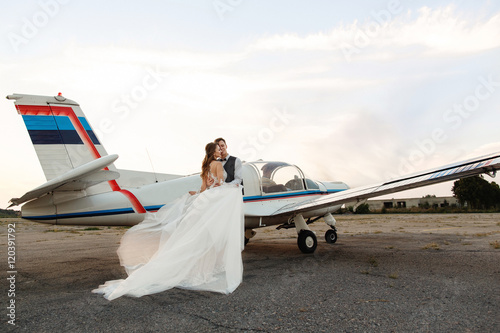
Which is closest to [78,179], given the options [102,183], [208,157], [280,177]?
[102,183]

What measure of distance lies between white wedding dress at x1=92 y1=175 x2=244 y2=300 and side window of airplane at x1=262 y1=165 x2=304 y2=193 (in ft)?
9.23

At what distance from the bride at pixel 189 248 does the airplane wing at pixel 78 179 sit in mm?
1264

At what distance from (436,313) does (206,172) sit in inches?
178

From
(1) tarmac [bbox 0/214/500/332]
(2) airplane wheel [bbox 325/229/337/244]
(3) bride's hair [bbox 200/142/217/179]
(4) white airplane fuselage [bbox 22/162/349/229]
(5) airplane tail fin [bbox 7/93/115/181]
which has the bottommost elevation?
(1) tarmac [bbox 0/214/500/332]

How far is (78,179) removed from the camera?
21.1ft

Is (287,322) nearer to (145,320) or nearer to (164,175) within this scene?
(145,320)

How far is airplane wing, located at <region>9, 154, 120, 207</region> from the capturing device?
560 cm

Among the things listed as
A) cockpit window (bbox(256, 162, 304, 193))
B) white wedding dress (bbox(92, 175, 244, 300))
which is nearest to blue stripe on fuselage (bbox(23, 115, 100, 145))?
white wedding dress (bbox(92, 175, 244, 300))

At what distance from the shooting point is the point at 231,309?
4.07m

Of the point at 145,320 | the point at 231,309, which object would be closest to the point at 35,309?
the point at 145,320

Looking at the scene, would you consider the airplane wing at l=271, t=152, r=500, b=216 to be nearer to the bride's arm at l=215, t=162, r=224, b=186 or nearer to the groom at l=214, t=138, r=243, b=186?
the groom at l=214, t=138, r=243, b=186

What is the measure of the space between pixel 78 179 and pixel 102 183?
3.28 ft

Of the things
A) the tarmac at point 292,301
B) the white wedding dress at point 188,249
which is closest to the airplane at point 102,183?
the tarmac at point 292,301

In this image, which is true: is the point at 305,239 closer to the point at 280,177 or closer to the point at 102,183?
the point at 280,177
